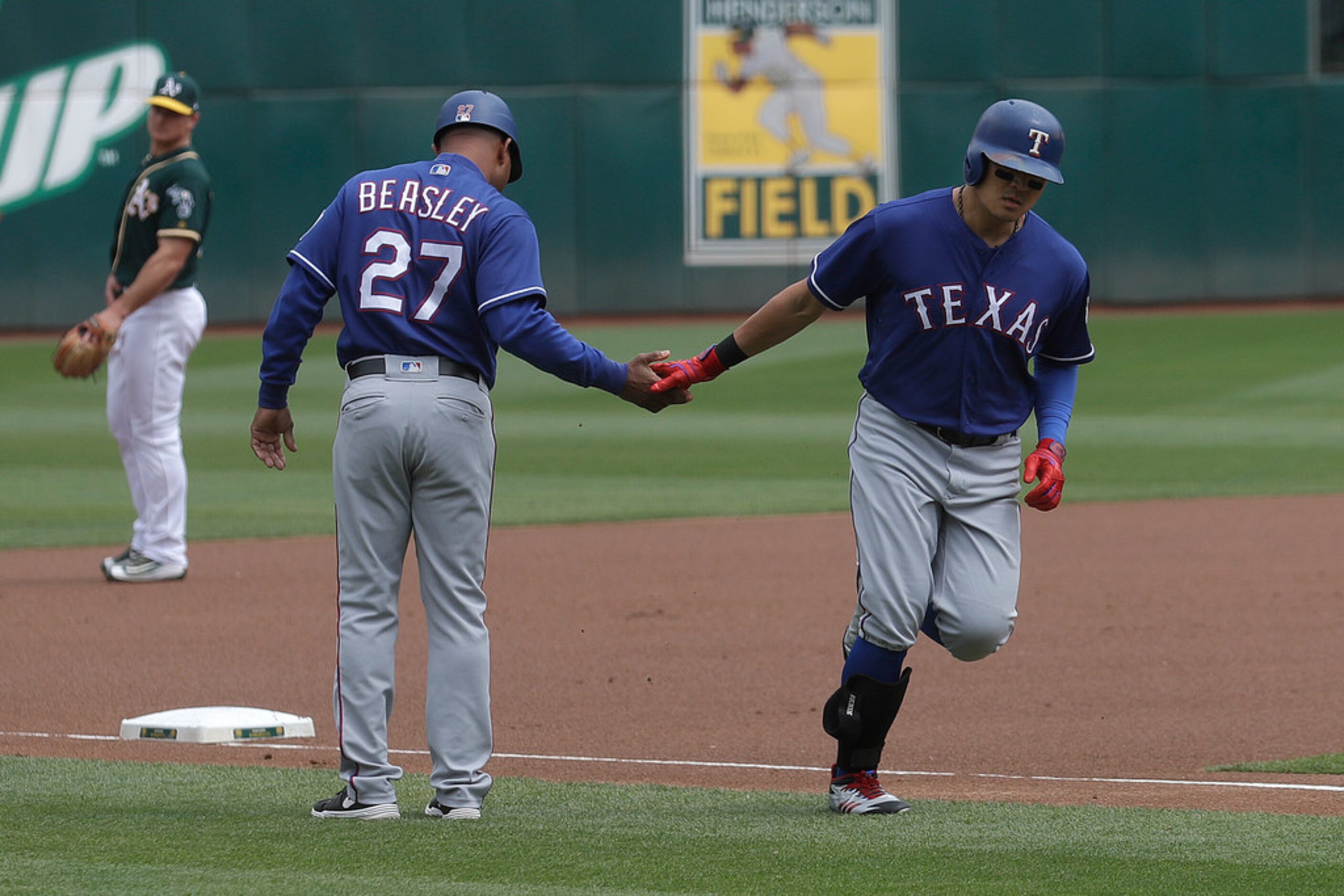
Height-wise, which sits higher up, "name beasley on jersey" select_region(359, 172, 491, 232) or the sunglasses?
the sunglasses

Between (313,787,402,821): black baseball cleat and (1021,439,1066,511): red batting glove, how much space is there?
187cm

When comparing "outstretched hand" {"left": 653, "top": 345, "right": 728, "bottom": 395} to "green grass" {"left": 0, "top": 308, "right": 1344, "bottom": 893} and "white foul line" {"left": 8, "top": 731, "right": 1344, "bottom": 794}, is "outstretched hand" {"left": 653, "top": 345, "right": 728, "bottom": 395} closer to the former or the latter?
"green grass" {"left": 0, "top": 308, "right": 1344, "bottom": 893}

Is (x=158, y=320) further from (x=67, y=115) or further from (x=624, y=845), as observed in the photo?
(x=67, y=115)

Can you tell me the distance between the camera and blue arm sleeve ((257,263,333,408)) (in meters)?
5.19

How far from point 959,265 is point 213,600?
5388 millimetres

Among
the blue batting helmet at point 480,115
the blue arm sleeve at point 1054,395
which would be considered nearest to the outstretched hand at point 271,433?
the blue batting helmet at point 480,115

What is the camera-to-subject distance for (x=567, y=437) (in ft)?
59.9

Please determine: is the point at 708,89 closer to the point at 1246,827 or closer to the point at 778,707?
the point at 778,707

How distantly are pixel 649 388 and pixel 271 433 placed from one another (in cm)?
104

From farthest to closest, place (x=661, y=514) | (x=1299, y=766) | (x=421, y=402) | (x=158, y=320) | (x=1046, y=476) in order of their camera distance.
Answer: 1. (x=661, y=514)
2. (x=158, y=320)
3. (x=1299, y=766)
4. (x=1046, y=476)
5. (x=421, y=402)

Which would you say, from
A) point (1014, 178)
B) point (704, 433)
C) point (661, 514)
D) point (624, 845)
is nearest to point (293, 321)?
point (624, 845)

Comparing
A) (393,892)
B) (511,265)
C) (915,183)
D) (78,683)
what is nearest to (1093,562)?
(78,683)

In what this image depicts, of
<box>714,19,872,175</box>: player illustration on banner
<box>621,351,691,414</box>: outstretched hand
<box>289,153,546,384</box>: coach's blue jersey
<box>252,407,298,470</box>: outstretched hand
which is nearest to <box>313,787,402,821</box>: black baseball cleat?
<box>252,407,298,470</box>: outstretched hand

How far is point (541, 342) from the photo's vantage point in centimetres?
508
